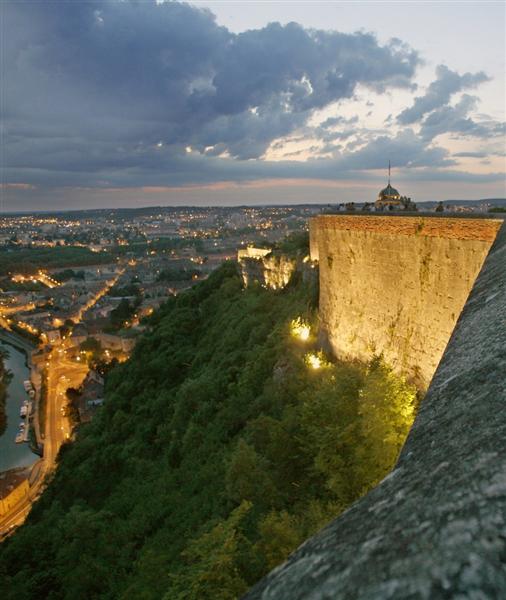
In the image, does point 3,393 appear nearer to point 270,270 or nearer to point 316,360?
point 270,270

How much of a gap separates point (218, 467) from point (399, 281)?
767 centimetres

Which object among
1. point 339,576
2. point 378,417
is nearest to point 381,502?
point 339,576

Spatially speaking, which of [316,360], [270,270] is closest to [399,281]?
[316,360]

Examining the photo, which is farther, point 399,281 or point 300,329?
point 300,329

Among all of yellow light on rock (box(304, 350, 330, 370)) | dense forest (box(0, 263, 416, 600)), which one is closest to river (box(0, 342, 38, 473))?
dense forest (box(0, 263, 416, 600))

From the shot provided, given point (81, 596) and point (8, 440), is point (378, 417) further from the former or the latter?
point (8, 440)

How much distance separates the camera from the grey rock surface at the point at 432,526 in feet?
4.37

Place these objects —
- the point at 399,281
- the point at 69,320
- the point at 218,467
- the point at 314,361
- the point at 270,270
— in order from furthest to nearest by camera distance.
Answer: the point at 69,320 → the point at 270,270 → the point at 314,361 → the point at 218,467 → the point at 399,281

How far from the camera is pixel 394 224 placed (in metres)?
12.5

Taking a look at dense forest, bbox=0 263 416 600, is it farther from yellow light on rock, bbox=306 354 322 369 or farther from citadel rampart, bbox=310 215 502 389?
citadel rampart, bbox=310 215 502 389

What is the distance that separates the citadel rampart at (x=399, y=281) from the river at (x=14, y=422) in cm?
3086

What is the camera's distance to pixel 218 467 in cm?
1402

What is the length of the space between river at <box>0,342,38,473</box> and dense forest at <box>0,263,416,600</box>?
14158 mm

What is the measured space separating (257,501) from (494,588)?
10172mm
